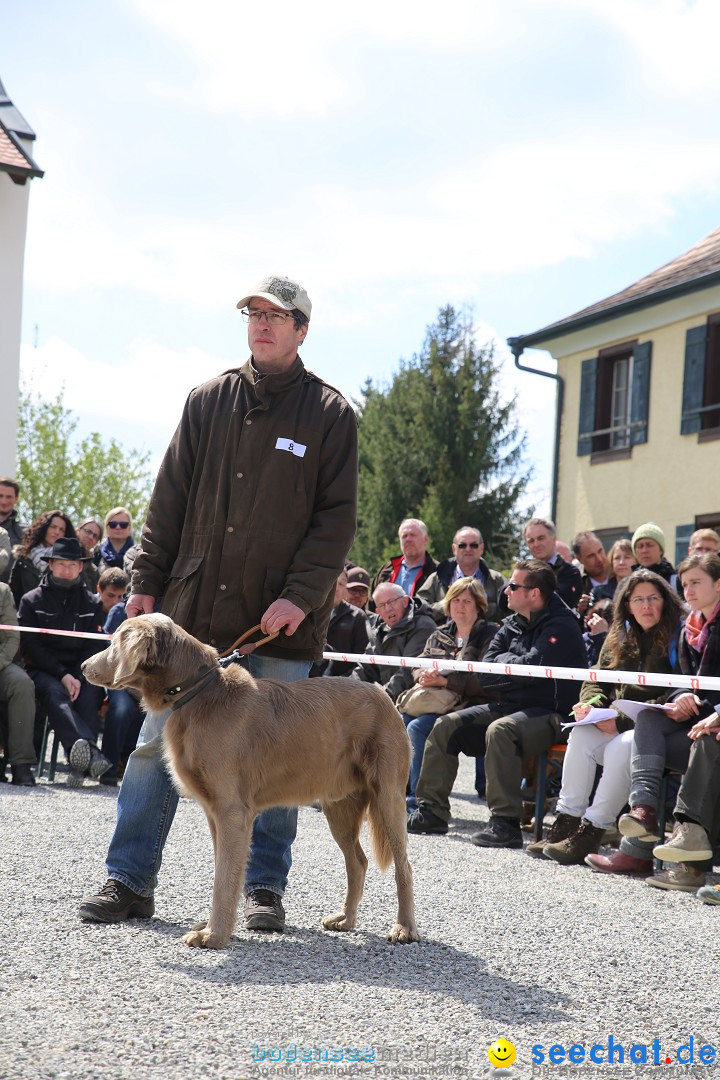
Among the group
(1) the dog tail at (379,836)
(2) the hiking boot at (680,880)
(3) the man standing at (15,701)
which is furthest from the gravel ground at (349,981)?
(3) the man standing at (15,701)

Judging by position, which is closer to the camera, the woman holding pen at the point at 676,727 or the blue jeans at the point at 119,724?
the woman holding pen at the point at 676,727

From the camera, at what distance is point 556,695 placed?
9008mm

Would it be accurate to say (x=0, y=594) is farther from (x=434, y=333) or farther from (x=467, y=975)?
(x=434, y=333)

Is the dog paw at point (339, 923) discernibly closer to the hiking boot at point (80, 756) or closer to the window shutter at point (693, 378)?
the hiking boot at point (80, 756)

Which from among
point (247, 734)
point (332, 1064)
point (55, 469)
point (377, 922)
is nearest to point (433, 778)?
point (377, 922)

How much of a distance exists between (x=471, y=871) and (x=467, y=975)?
9.10 feet

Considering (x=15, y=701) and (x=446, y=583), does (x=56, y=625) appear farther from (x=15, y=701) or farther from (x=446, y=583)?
(x=446, y=583)

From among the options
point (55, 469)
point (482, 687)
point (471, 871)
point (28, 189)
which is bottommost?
point (471, 871)

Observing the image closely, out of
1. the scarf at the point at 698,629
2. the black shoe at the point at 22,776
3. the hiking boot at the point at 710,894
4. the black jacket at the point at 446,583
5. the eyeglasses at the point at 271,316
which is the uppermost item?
the eyeglasses at the point at 271,316

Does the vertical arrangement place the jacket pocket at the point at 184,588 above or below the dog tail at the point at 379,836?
above

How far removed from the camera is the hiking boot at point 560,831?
8328 mm

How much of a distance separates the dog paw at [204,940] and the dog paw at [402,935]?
78cm

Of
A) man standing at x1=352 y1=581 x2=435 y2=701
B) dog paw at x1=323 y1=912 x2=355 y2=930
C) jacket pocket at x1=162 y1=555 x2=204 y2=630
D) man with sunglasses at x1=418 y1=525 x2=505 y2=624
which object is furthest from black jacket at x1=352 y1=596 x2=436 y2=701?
jacket pocket at x1=162 y1=555 x2=204 y2=630

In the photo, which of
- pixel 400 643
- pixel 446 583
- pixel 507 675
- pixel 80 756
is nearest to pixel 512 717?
pixel 507 675
